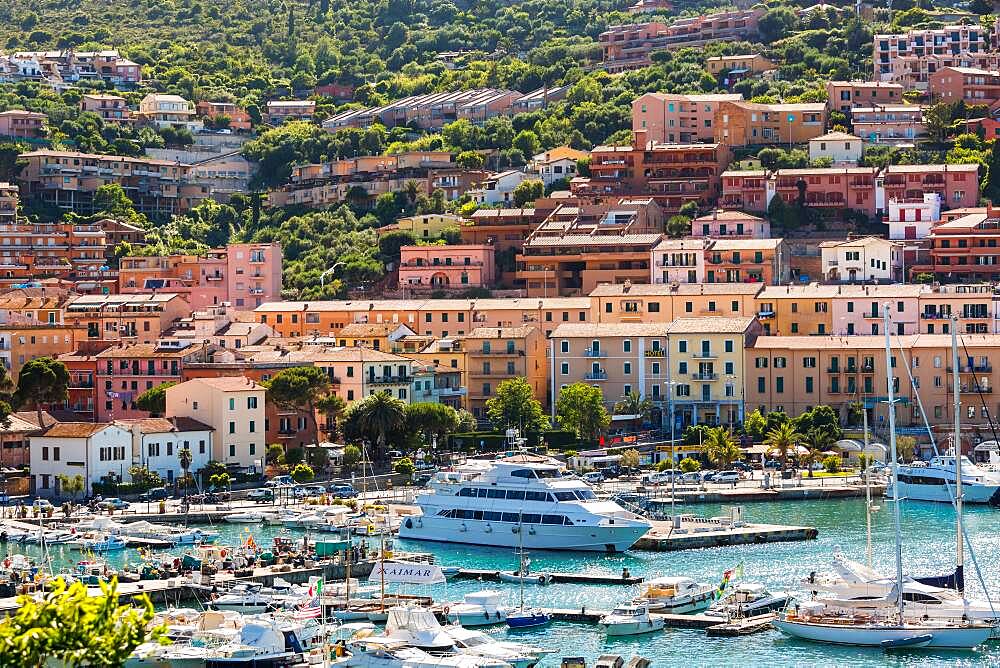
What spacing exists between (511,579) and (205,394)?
2559cm

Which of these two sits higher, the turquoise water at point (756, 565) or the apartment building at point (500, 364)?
the apartment building at point (500, 364)

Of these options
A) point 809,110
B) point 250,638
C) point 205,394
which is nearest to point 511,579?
point 250,638

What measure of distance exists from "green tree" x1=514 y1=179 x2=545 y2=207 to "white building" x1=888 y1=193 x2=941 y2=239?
22.1 m

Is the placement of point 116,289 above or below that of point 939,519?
above

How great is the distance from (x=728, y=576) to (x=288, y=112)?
110 m

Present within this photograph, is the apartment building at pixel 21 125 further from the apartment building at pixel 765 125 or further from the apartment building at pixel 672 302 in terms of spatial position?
the apartment building at pixel 672 302

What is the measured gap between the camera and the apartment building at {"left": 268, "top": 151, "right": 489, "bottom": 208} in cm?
13362

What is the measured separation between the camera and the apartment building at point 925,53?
136 metres

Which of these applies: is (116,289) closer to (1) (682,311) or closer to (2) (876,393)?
(1) (682,311)

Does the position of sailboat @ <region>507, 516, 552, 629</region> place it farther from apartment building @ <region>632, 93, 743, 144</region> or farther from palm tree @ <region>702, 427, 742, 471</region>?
apartment building @ <region>632, 93, 743, 144</region>

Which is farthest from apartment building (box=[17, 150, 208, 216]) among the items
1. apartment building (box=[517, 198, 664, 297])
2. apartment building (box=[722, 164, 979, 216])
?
apartment building (box=[722, 164, 979, 216])

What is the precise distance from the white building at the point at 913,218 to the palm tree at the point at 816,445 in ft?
77.3

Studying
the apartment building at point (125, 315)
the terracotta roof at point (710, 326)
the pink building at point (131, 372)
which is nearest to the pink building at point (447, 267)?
the apartment building at point (125, 315)

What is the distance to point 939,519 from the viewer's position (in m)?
76.2
